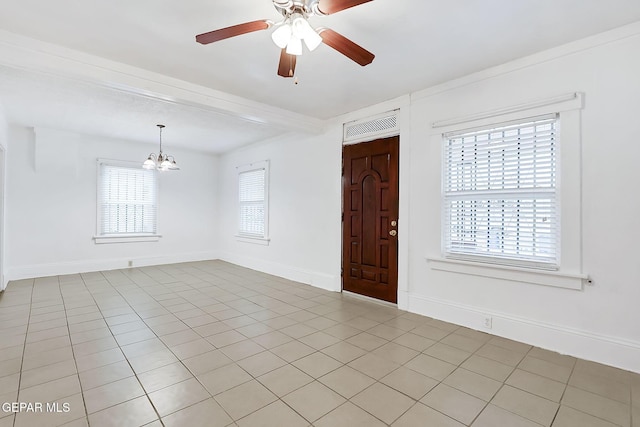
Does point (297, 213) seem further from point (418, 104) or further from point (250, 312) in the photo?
point (418, 104)

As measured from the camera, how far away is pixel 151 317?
11.8ft

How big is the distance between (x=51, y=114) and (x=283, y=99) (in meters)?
3.61

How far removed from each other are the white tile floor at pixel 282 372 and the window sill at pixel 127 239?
2.18 meters

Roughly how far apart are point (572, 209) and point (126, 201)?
734 centimetres

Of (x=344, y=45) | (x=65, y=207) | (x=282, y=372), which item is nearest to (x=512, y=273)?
(x=282, y=372)

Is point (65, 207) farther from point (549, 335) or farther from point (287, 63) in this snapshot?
point (549, 335)

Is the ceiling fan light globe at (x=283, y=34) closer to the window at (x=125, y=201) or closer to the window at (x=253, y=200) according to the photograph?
the window at (x=253, y=200)

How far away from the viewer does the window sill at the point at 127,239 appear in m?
6.12

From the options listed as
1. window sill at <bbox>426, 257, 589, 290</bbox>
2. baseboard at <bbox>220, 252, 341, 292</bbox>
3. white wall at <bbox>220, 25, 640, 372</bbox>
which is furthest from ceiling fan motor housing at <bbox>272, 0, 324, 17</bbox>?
baseboard at <bbox>220, 252, 341, 292</bbox>

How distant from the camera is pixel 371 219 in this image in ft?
14.3

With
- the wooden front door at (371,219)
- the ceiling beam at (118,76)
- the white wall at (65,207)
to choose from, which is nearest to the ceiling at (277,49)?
the ceiling beam at (118,76)

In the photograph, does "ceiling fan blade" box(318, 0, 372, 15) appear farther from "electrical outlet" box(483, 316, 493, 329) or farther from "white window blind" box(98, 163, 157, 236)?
"white window blind" box(98, 163, 157, 236)

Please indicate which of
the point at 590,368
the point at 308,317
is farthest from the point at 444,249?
the point at 308,317

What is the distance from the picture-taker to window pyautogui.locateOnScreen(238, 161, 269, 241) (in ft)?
20.7
